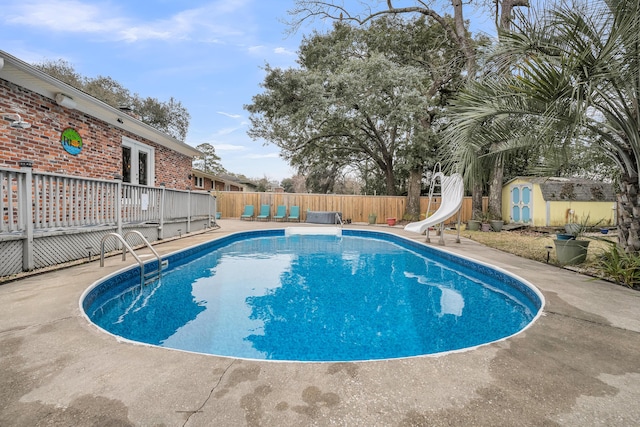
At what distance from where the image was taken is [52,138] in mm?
6266

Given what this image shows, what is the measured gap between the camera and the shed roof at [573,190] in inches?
495

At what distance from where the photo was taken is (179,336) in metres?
3.15

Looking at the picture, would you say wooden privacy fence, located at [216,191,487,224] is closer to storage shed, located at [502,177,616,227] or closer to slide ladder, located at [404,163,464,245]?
storage shed, located at [502,177,616,227]

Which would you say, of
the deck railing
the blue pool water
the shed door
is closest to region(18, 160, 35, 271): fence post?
the deck railing

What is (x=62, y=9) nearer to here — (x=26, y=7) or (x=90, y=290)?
(x=26, y=7)

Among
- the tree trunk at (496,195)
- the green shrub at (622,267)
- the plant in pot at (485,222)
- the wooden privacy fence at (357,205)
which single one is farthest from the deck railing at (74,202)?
the tree trunk at (496,195)

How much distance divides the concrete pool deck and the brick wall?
476cm

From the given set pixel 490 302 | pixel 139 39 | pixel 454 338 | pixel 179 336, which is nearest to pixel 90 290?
pixel 179 336

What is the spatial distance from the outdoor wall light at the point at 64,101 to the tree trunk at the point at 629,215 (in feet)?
33.6

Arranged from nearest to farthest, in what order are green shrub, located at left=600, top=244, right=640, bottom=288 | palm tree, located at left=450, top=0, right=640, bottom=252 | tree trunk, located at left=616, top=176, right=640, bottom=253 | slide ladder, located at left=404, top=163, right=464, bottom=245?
palm tree, located at left=450, top=0, right=640, bottom=252, green shrub, located at left=600, top=244, right=640, bottom=288, tree trunk, located at left=616, top=176, right=640, bottom=253, slide ladder, located at left=404, top=163, right=464, bottom=245

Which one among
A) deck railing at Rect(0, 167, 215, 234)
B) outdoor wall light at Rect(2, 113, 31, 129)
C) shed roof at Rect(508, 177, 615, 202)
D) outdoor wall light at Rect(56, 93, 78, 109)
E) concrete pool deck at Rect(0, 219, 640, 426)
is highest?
outdoor wall light at Rect(56, 93, 78, 109)

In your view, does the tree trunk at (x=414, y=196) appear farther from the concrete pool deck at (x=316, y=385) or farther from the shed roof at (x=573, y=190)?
the concrete pool deck at (x=316, y=385)

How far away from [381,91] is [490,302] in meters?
11.4

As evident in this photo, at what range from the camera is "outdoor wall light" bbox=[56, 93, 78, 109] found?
6145 mm
